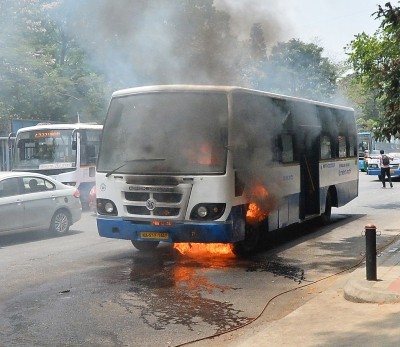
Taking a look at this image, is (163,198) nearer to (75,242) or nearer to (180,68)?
(75,242)

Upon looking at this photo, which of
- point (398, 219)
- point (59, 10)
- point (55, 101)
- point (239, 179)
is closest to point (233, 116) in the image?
point (239, 179)

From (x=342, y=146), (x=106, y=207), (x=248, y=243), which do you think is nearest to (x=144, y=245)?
(x=106, y=207)

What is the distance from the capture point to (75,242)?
1159cm

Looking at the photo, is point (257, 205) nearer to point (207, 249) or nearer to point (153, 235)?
point (207, 249)

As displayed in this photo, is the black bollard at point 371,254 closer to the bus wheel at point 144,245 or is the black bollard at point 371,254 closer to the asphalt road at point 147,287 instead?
the asphalt road at point 147,287

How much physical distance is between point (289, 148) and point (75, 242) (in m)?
4.29

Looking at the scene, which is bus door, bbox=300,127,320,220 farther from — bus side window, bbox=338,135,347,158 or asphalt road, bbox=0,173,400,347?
bus side window, bbox=338,135,347,158

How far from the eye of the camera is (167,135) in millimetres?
9125

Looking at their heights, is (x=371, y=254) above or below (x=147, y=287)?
above

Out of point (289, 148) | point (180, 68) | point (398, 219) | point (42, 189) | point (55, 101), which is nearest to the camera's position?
point (289, 148)

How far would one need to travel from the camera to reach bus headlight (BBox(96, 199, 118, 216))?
9.39m

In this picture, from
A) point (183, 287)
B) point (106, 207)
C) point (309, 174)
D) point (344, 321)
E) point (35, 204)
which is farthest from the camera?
point (309, 174)

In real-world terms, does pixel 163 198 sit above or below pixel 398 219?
above

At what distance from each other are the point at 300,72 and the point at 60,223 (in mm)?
16415
